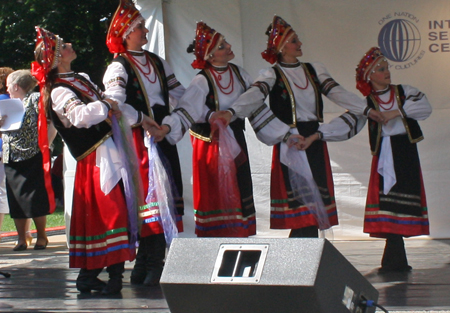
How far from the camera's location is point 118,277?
3703 millimetres

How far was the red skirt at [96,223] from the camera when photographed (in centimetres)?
362

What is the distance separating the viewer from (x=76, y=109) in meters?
3.45

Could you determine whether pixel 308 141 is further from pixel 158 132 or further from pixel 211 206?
pixel 158 132

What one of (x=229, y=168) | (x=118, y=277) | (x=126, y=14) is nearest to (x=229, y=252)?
(x=118, y=277)

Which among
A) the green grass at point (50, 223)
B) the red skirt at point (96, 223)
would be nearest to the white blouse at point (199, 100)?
the red skirt at point (96, 223)

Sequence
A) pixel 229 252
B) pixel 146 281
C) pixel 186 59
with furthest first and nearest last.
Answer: pixel 186 59, pixel 146 281, pixel 229 252

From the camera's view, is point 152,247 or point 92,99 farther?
point 152,247

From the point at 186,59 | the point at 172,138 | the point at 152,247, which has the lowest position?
the point at 152,247

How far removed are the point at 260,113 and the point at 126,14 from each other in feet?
3.15

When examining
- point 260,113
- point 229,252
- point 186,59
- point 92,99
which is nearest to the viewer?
point 229,252

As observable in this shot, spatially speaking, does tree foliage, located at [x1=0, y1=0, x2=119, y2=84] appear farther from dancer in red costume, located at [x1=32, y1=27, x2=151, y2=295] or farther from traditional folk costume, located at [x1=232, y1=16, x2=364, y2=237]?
dancer in red costume, located at [x1=32, y1=27, x2=151, y2=295]

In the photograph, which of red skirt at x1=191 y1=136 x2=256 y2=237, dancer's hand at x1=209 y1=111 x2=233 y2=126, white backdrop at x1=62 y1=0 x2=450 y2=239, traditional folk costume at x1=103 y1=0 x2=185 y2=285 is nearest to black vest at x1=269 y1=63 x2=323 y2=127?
dancer's hand at x1=209 y1=111 x2=233 y2=126

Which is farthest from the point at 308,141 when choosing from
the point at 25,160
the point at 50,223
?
the point at 50,223

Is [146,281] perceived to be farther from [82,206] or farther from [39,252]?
[39,252]
